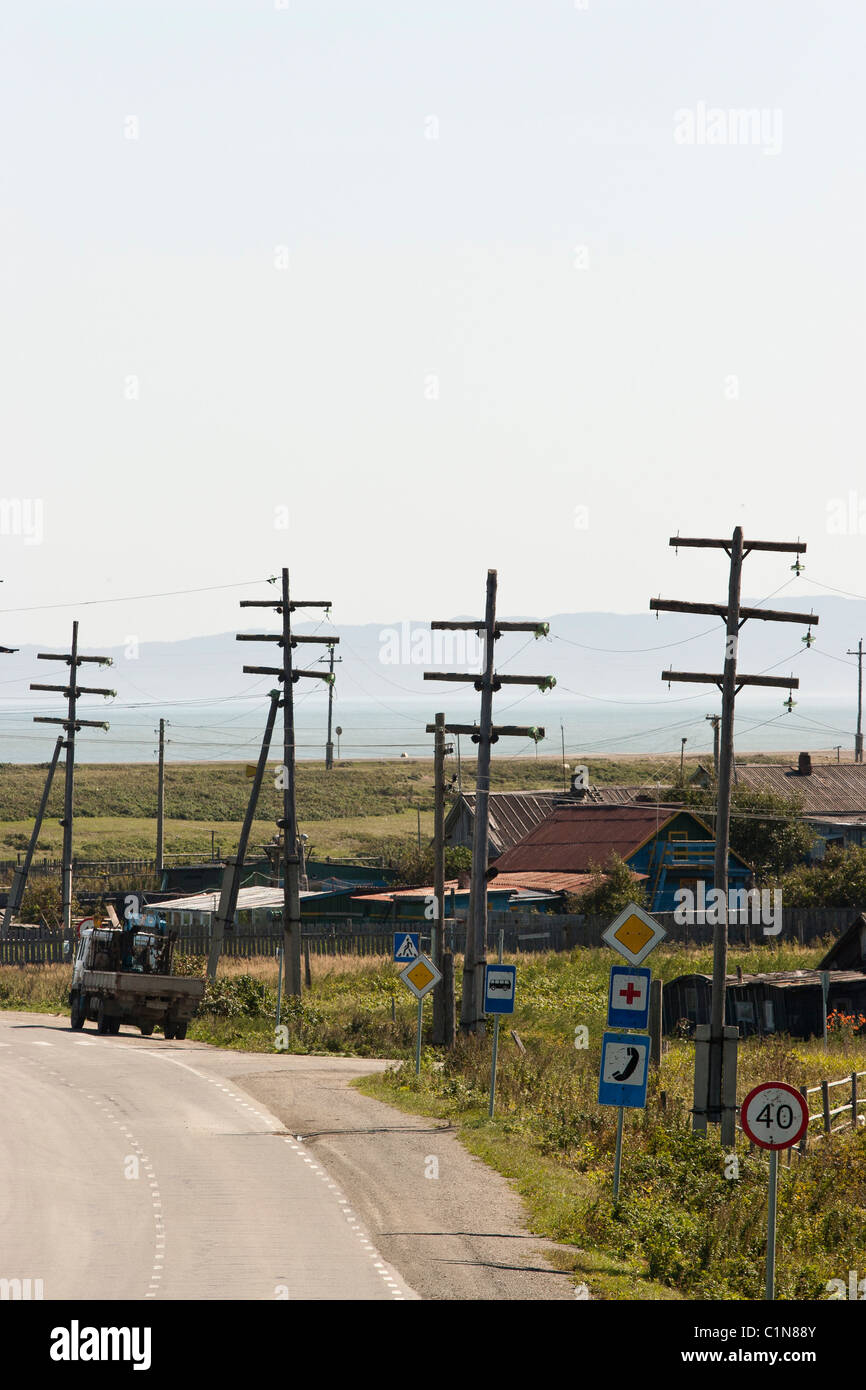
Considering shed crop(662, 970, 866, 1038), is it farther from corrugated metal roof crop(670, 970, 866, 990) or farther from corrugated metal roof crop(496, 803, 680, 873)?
corrugated metal roof crop(496, 803, 680, 873)

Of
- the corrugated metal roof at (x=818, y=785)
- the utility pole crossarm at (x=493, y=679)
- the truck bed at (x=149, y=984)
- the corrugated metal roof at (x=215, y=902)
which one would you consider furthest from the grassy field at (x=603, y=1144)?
the corrugated metal roof at (x=818, y=785)

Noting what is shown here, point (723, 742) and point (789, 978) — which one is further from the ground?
point (723, 742)

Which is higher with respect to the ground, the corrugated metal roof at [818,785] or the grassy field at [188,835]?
the corrugated metal roof at [818,785]

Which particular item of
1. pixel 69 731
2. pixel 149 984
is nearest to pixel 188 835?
pixel 69 731

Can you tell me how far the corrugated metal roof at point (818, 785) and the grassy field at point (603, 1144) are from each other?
137 ft

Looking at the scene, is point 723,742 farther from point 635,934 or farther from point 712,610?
point 635,934

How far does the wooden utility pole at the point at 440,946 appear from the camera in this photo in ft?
106

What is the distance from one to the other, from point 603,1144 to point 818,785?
6954 cm

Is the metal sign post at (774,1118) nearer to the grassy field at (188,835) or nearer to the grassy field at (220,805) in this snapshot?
the grassy field at (188,835)

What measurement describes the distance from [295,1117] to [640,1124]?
17.3 ft

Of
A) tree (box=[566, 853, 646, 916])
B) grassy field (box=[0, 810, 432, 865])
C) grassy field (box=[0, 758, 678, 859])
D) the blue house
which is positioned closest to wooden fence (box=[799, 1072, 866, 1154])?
tree (box=[566, 853, 646, 916])

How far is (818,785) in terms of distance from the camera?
291 feet
